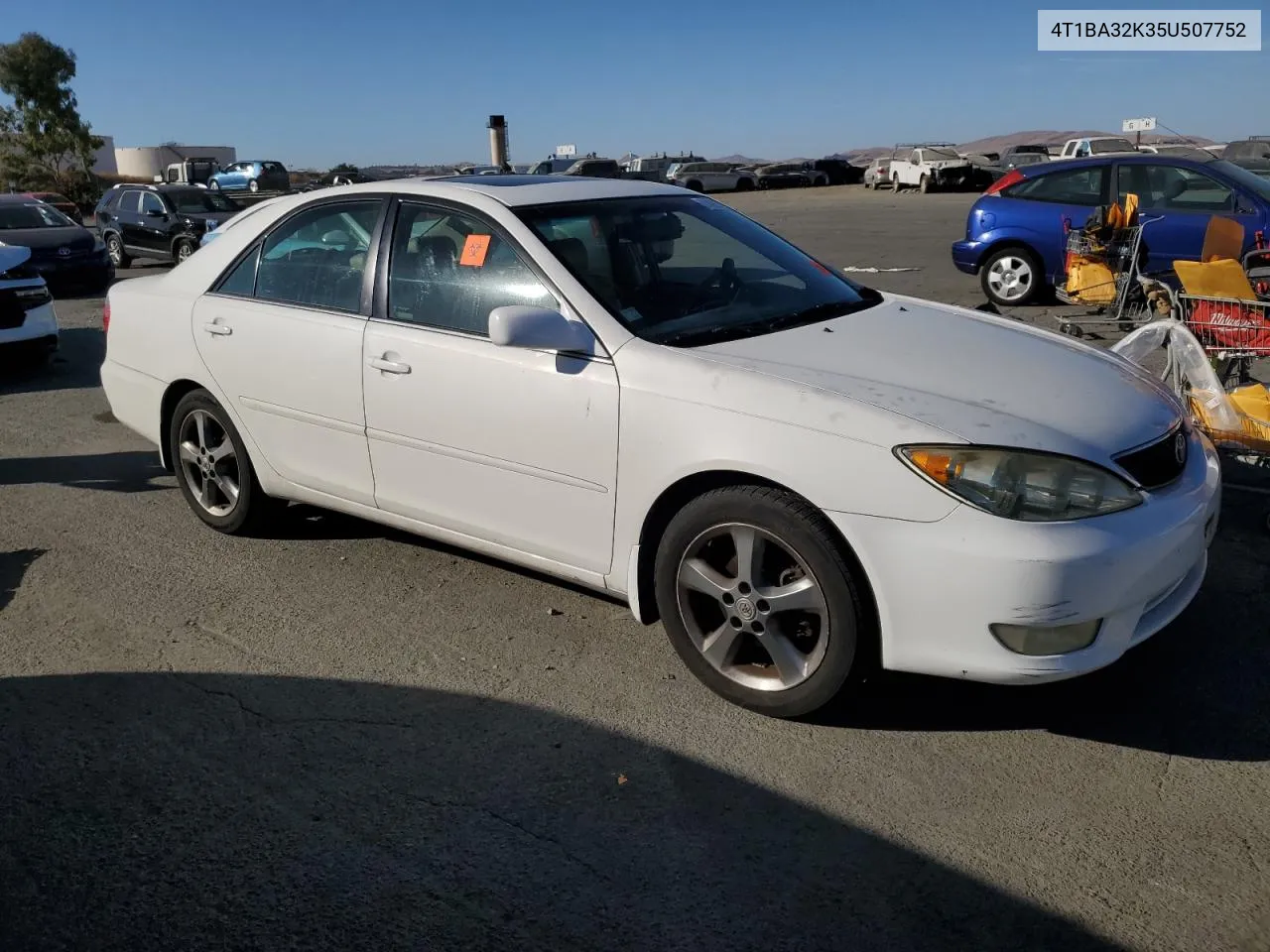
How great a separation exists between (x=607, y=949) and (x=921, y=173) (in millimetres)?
39764

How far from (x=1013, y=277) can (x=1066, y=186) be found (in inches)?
41.2

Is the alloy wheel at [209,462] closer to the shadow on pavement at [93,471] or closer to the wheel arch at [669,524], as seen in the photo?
the shadow on pavement at [93,471]

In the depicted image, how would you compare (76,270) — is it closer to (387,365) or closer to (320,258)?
(320,258)

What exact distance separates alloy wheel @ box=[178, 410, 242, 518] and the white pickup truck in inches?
1440

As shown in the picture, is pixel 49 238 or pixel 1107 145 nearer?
pixel 49 238

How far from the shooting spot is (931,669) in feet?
9.92

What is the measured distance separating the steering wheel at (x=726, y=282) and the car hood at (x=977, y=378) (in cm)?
40

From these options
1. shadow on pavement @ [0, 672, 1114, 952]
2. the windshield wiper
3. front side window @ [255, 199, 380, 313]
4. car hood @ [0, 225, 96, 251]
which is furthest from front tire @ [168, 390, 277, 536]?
car hood @ [0, 225, 96, 251]

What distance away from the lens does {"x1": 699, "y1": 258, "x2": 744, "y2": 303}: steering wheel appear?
13.3 feet

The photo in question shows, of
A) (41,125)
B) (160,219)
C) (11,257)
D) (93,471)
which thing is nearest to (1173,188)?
(93,471)

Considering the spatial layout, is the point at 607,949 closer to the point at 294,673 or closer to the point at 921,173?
the point at 294,673

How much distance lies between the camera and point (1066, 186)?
11.1m

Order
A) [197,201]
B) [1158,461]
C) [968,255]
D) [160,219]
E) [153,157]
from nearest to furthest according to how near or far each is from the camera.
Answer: [1158,461]
[968,255]
[160,219]
[197,201]
[153,157]

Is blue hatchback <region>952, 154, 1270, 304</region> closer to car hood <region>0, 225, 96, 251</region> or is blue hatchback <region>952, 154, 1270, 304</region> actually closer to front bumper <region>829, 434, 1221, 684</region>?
front bumper <region>829, 434, 1221, 684</region>
